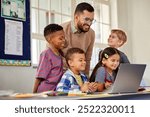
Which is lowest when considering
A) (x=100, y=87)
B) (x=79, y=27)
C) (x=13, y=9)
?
(x=100, y=87)

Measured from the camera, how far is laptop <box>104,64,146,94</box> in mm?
1249

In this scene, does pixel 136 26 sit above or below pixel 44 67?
above

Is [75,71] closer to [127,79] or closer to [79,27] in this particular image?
[79,27]

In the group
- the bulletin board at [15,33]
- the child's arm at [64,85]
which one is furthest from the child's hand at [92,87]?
the bulletin board at [15,33]

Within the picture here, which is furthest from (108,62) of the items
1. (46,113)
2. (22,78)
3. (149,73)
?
(149,73)

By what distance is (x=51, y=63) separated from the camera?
6.17ft

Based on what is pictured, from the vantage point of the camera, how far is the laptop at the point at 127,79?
125cm

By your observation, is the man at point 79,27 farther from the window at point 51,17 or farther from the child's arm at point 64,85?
the window at point 51,17

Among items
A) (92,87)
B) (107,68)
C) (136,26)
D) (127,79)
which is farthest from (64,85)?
(136,26)

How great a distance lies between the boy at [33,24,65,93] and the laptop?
0.65 m

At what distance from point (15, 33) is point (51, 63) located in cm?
112

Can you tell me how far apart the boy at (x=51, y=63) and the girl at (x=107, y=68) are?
1.12 ft

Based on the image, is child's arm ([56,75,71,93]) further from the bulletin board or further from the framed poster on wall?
the framed poster on wall

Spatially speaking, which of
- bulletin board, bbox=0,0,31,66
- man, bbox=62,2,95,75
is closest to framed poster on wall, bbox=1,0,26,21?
bulletin board, bbox=0,0,31,66
